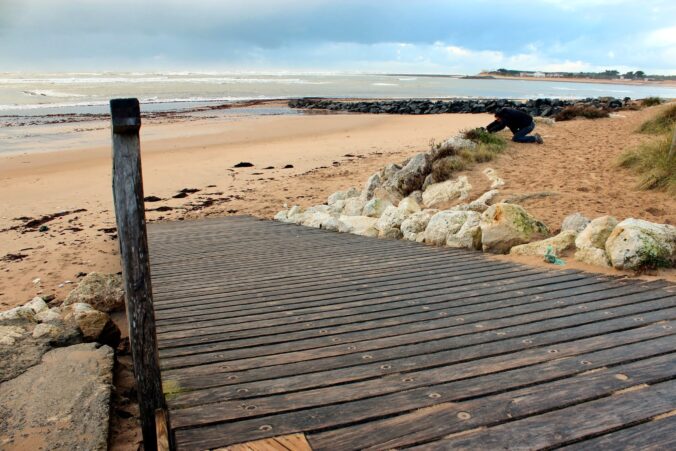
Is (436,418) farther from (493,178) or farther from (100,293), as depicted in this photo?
(493,178)

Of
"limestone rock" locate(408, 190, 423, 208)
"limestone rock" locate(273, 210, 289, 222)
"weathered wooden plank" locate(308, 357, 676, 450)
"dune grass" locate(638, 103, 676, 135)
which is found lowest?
"limestone rock" locate(273, 210, 289, 222)

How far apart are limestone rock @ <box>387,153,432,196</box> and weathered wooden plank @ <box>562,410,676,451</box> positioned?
8649mm

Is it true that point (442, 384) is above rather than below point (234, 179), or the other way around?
above

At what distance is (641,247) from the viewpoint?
197 inches

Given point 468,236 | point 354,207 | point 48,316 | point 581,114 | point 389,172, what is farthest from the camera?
point 581,114

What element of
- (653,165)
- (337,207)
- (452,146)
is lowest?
(337,207)

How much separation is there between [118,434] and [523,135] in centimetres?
1219

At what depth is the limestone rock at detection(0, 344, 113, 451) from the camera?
338 cm

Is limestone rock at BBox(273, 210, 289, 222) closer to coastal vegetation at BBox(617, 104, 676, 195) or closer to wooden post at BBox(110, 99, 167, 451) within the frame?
coastal vegetation at BBox(617, 104, 676, 195)

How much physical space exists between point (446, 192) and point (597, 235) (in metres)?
4.29

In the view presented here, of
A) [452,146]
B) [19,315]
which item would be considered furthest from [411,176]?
[19,315]

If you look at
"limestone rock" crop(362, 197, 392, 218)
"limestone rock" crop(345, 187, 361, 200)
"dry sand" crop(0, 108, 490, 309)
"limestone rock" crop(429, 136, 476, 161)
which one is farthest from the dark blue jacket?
"limestone rock" crop(362, 197, 392, 218)

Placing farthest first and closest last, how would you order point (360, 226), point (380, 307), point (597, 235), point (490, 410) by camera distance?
point (360, 226), point (597, 235), point (380, 307), point (490, 410)

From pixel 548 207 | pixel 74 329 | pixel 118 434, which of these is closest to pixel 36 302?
pixel 74 329
